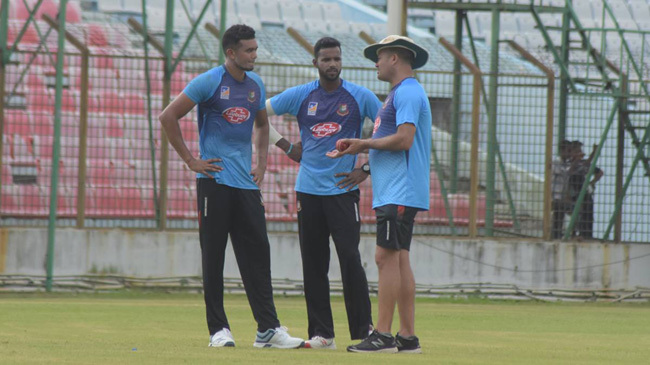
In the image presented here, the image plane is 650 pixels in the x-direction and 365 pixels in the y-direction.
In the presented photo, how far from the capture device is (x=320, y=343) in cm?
831

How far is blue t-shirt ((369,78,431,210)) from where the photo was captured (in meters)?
7.75

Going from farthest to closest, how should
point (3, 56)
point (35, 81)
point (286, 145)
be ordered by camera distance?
point (35, 81)
point (3, 56)
point (286, 145)

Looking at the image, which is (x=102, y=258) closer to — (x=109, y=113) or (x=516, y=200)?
(x=109, y=113)

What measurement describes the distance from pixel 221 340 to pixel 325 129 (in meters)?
1.54

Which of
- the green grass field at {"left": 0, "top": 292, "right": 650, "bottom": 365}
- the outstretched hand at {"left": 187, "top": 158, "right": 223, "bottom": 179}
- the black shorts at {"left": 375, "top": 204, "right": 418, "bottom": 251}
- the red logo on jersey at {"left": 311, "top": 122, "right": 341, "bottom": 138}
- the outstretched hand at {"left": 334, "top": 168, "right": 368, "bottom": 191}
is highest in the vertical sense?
the red logo on jersey at {"left": 311, "top": 122, "right": 341, "bottom": 138}

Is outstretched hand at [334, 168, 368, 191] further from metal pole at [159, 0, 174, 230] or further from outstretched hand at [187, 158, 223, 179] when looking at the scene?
metal pole at [159, 0, 174, 230]

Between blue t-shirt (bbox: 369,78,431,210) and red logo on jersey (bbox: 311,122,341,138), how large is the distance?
25.6 inches

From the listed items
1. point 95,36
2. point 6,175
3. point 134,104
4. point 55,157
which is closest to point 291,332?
point 55,157

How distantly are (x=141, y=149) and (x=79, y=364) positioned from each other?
32.5ft

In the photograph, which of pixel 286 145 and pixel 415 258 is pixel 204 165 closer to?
pixel 286 145

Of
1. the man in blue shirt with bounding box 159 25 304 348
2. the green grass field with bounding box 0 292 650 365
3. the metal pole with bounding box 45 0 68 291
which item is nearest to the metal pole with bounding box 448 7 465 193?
the green grass field with bounding box 0 292 650 365

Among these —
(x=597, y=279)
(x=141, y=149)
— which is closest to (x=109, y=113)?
(x=141, y=149)

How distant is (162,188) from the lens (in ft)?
53.6

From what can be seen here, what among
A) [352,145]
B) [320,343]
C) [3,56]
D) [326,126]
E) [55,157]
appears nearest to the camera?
[352,145]
